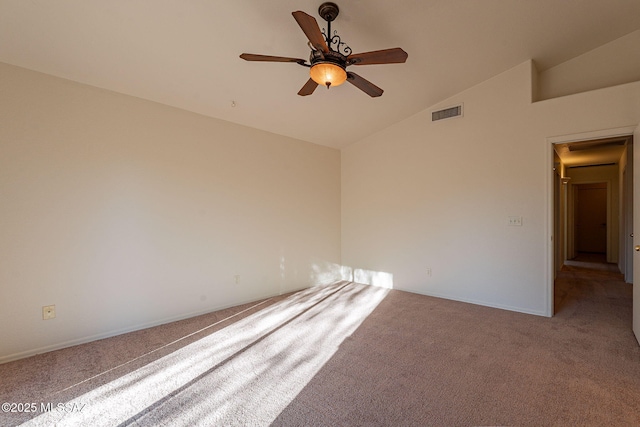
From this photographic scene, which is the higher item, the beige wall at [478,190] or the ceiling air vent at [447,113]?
the ceiling air vent at [447,113]

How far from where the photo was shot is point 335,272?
17.6 feet

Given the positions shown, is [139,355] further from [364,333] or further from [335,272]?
[335,272]

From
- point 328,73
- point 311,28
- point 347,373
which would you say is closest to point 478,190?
point 328,73

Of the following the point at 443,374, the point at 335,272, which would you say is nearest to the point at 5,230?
the point at 443,374

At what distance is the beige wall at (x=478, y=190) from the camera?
338 centimetres

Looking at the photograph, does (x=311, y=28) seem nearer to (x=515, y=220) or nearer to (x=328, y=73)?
(x=328, y=73)

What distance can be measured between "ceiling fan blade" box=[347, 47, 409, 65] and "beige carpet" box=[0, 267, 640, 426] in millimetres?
2339

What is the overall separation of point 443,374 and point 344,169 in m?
3.84

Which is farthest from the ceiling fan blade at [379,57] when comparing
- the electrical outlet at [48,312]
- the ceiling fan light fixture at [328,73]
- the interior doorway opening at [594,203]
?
the electrical outlet at [48,312]

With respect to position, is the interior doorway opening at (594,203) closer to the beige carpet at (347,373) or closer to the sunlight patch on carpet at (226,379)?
the beige carpet at (347,373)

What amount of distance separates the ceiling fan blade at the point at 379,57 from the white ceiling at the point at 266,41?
540 millimetres

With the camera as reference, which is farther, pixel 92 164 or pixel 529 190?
pixel 529 190

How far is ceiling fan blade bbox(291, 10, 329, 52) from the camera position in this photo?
1.67 meters

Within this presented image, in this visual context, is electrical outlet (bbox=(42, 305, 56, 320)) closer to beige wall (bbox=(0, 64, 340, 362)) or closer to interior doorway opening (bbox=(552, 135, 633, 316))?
beige wall (bbox=(0, 64, 340, 362))
